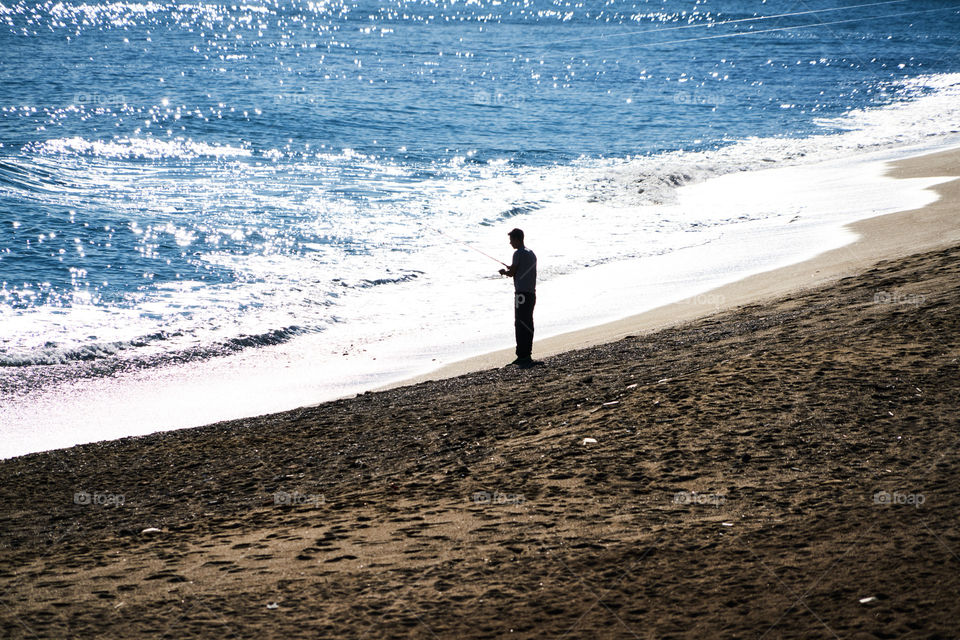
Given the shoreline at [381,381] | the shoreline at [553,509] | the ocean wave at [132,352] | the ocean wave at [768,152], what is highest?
the ocean wave at [768,152]

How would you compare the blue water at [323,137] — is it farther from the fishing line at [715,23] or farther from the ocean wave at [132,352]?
the fishing line at [715,23]

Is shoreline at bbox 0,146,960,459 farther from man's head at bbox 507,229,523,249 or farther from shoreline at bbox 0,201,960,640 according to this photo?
man's head at bbox 507,229,523,249

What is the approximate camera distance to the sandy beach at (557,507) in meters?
4.69

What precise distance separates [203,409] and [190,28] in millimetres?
A: 49694

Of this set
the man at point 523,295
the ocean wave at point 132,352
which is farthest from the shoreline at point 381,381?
the man at point 523,295

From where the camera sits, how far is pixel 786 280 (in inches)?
502

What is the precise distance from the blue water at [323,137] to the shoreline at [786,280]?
3.65 metres

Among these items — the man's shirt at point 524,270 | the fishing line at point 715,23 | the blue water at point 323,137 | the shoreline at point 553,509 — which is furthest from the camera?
the fishing line at point 715,23

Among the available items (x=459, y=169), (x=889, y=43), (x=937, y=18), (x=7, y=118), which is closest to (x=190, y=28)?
(x=7, y=118)

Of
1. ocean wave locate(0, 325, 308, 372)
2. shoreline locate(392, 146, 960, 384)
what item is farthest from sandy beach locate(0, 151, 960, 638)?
ocean wave locate(0, 325, 308, 372)

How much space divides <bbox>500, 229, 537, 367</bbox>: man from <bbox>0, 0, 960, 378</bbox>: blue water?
14.2 ft

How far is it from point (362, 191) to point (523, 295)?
13.5 metres

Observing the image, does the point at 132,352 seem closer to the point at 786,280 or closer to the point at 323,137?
the point at 786,280

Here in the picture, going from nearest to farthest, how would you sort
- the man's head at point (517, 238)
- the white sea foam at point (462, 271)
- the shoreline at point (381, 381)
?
the shoreline at point (381, 381)
the man's head at point (517, 238)
the white sea foam at point (462, 271)
